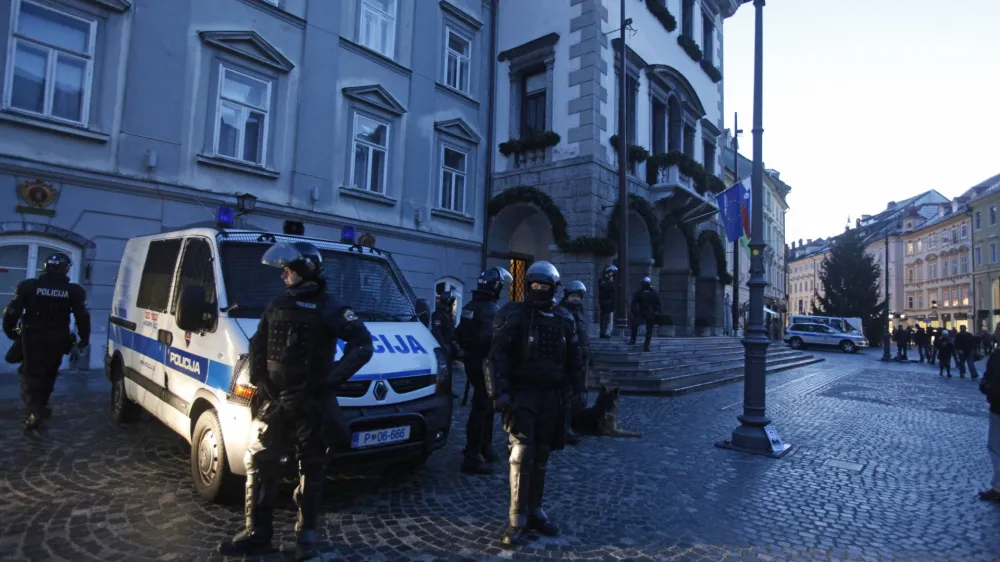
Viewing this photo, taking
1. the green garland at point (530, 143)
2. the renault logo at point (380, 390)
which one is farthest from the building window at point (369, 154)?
the renault logo at point (380, 390)

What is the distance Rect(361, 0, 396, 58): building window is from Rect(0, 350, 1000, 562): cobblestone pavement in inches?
421

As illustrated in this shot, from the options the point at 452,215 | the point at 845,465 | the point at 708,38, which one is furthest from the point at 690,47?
the point at 845,465

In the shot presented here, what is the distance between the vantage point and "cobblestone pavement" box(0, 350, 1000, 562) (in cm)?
361

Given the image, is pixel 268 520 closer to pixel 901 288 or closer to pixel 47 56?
pixel 47 56

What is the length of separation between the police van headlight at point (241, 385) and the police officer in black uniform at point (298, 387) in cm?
39

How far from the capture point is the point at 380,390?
4.19 m

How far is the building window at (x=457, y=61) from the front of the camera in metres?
16.5

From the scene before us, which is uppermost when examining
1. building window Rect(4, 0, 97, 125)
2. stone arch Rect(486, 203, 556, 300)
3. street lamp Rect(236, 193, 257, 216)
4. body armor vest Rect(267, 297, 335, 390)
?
building window Rect(4, 0, 97, 125)

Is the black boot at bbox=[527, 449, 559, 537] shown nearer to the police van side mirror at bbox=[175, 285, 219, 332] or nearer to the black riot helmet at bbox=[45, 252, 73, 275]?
the police van side mirror at bbox=[175, 285, 219, 332]

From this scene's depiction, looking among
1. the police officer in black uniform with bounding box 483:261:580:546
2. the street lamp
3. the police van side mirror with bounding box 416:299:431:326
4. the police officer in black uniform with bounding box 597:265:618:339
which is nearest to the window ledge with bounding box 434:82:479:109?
the police officer in black uniform with bounding box 597:265:618:339

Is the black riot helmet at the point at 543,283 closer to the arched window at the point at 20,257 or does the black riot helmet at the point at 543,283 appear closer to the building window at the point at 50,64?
the arched window at the point at 20,257

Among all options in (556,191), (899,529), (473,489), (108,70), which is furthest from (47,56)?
(899,529)

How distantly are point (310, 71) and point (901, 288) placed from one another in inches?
2990

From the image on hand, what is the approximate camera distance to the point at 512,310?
13.0 ft
